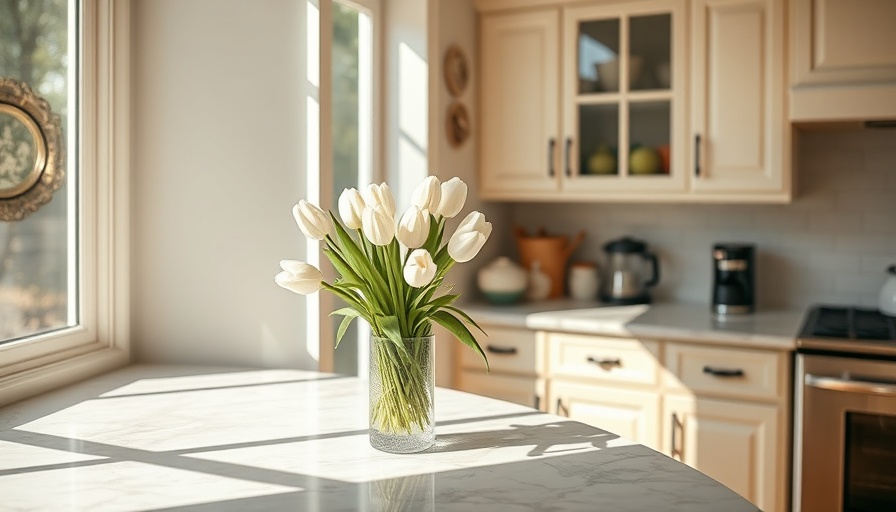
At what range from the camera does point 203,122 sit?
7.58ft

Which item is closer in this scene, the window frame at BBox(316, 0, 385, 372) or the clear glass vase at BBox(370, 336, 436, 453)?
the clear glass vase at BBox(370, 336, 436, 453)

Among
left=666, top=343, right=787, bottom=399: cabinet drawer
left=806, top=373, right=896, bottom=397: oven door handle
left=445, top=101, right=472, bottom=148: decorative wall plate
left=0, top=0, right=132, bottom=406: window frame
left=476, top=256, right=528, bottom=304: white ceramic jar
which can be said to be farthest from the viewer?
left=476, top=256, right=528, bottom=304: white ceramic jar

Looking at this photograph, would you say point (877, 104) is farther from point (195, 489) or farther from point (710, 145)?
point (195, 489)

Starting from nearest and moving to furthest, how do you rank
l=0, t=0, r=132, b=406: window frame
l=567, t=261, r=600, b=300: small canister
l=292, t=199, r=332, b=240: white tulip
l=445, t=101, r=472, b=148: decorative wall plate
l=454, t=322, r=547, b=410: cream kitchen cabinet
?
l=292, t=199, r=332, b=240: white tulip → l=0, t=0, r=132, b=406: window frame → l=454, t=322, r=547, b=410: cream kitchen cabinet → l=445, t=101, r=472, b=148: decorative wall plate → l=567, t=261, r=600, b=300: small canister

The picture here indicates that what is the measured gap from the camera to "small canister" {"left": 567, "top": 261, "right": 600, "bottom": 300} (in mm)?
3557

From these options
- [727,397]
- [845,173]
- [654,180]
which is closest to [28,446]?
[727,397]

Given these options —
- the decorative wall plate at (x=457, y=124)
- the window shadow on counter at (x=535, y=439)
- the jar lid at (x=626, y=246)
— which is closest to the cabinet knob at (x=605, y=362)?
the jar lid at (x=626, y=246)

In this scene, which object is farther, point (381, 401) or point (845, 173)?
point (845, 173)

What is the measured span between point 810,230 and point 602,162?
865mm

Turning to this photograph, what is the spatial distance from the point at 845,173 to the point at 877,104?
19.1 inches

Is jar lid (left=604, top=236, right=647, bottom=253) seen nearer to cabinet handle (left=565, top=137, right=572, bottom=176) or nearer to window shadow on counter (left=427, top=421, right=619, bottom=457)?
cabinet handle (left=565, top=137, right=572, bottom=176)

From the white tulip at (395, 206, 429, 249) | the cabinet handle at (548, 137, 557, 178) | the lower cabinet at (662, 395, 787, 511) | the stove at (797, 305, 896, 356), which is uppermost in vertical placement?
the cabinet handle at (548, 137, 557, 178)

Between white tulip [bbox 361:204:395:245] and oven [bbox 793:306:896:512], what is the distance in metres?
1.79

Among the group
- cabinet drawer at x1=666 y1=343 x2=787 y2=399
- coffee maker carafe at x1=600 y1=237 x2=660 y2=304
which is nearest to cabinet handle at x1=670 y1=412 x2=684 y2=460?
cabinet drawer at x1=666 y1=343 x2=787 y2=399
